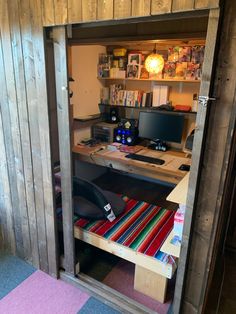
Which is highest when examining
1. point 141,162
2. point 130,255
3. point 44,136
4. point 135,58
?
point 135,58

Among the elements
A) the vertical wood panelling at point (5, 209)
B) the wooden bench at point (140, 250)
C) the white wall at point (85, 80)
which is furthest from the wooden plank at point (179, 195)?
the white wall at point (85, 80)

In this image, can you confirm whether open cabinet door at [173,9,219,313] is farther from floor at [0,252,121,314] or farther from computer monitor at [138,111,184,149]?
computer monitor at [138,111,184,149]

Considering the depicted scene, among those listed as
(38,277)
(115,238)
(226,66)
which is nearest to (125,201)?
(115,238)

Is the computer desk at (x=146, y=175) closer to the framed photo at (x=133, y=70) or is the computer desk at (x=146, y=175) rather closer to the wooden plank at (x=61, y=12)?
the framed photo at (x=133, y=70)

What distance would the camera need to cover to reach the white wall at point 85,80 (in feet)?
10.9

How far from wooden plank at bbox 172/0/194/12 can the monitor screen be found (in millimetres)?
2069

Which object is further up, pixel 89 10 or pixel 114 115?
pixel 89 10

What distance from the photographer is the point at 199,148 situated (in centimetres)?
118

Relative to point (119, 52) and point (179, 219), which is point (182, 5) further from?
point (119, 52)

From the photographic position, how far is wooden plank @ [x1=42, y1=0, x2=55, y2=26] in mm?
1402

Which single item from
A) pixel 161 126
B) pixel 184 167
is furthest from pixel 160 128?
pixel 184 167

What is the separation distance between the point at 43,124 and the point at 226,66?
1.17 metres

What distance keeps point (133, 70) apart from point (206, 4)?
2.43 meters

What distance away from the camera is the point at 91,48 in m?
3.46
